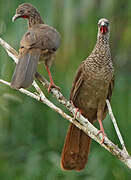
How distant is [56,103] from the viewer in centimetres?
677

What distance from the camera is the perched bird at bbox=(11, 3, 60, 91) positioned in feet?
16.9

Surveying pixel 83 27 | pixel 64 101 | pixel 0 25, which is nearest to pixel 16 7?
pixel 0 25

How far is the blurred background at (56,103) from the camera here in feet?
20.2

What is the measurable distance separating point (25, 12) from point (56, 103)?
1.19 m

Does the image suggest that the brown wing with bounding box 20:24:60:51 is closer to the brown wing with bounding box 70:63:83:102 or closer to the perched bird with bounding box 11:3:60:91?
the perched bird with bounding box 11:3:60:91

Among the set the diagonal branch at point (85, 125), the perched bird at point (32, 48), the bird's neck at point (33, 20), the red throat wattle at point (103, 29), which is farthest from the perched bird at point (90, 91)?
the bird's neck at point (33, 20)

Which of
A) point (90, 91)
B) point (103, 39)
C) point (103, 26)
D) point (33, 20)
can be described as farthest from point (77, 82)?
point (33, 20)

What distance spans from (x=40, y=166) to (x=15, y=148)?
106 cm

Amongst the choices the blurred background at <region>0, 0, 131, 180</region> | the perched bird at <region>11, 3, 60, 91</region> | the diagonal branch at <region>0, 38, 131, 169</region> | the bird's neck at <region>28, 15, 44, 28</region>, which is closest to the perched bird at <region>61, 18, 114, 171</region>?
the blurred background at <region>0, 0, 131, 180</region>

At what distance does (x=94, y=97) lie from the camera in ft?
19.8

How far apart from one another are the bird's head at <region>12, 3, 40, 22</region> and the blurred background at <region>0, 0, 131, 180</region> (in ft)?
0.24

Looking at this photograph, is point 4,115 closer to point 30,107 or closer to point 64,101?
point 30,107

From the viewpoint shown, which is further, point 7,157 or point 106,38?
point 7,157

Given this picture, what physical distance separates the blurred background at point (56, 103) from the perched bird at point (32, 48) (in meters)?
0.16
